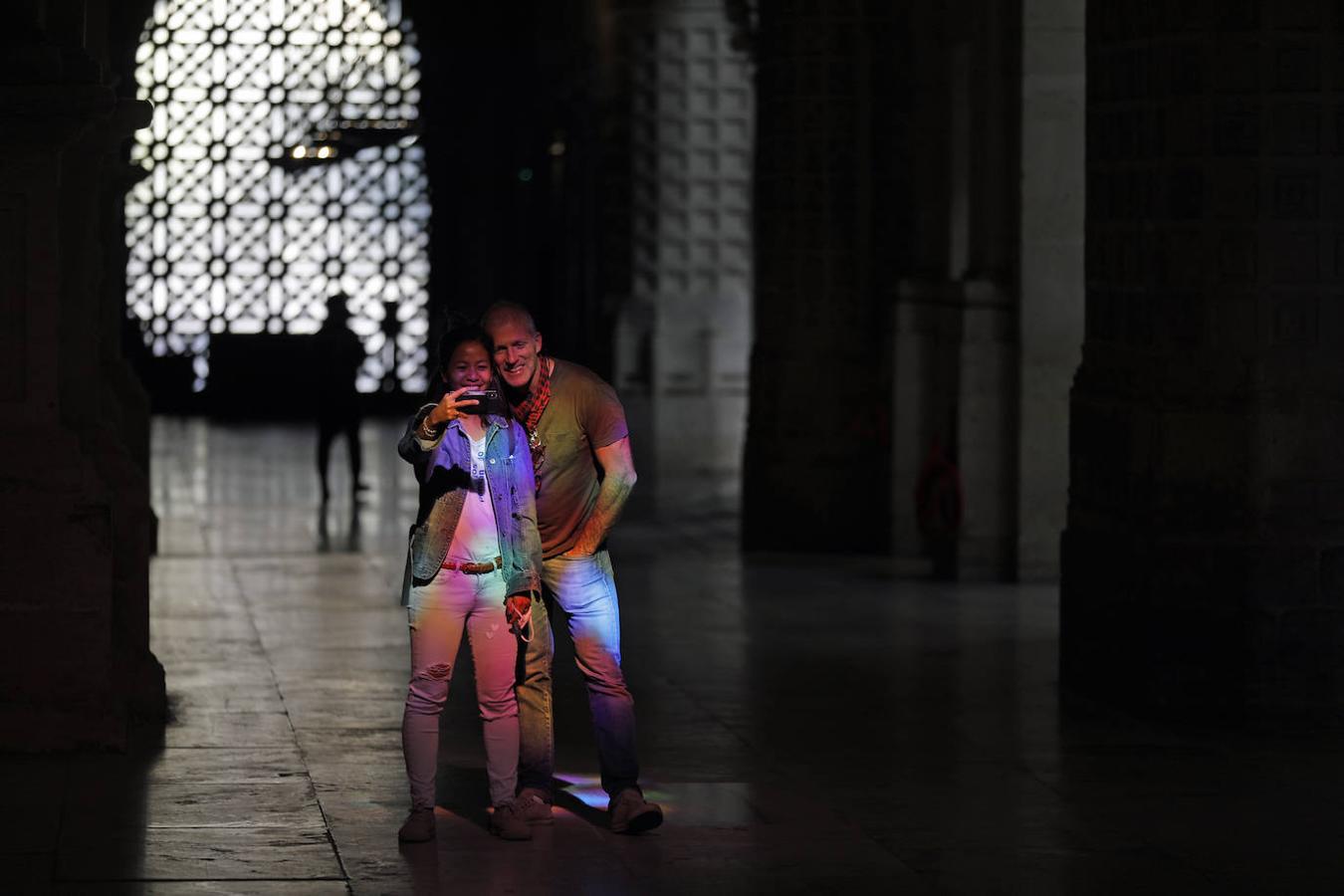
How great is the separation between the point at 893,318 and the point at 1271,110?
6.22m

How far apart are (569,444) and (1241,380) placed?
3.60 m

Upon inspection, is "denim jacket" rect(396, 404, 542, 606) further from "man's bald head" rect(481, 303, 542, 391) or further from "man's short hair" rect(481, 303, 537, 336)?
"man's short hair" rect(481, 303, 537, 336)

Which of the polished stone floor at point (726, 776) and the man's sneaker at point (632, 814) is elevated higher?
the man's sneaker at point (632, 814)

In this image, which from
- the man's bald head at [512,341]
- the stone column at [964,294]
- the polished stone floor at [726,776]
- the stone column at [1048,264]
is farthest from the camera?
the stone column at [964,294]

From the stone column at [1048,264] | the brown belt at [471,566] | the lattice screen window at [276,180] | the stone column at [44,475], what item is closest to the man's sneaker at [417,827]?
the brown belt at [471,566]

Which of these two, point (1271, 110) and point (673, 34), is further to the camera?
point (673, 34)

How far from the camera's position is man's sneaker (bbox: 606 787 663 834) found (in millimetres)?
7801

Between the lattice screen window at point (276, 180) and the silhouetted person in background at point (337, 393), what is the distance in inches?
400

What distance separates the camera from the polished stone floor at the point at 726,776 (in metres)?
7.38

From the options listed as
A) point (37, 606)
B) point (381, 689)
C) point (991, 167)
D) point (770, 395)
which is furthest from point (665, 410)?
point (37, 606)

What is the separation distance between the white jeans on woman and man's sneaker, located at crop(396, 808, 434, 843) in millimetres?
24

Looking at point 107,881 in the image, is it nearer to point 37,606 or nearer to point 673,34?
point 37,606

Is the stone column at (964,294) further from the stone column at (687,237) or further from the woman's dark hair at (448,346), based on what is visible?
the woman's dark hair at (448,346)

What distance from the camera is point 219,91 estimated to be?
106 ft
